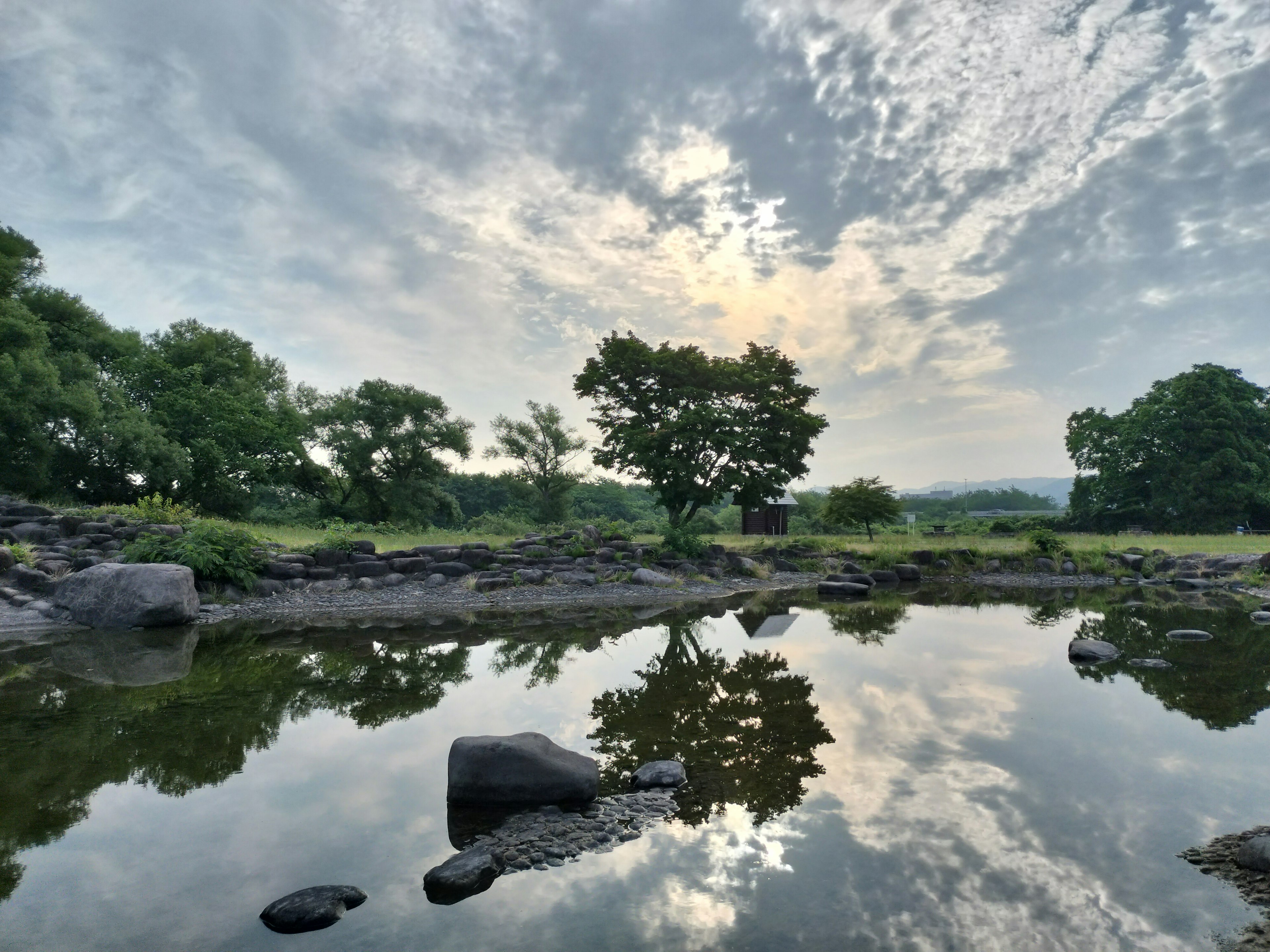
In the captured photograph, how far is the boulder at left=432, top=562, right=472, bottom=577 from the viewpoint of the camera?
15828 millimetres

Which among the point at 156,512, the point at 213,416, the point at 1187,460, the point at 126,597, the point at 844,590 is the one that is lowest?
the point at 844,590

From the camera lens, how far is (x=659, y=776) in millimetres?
4641

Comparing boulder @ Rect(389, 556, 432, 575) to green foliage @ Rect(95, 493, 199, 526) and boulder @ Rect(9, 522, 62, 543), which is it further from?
boulder @ Rect(9, 522, 62, 543)

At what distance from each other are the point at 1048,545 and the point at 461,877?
23384 millimetres

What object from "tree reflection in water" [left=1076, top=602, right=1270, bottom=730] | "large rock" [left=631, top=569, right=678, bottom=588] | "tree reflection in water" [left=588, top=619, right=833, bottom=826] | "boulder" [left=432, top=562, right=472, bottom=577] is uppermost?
"boulder" [left=432, top=562, right=472, bottom=577]

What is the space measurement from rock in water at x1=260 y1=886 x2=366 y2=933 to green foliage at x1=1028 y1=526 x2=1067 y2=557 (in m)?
23.4

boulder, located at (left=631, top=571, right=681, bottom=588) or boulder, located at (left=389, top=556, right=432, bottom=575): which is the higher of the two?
boulder, located at (left=389, top=556, right=432, bottom=575)

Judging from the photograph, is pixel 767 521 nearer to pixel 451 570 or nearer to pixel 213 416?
pixel 451 570

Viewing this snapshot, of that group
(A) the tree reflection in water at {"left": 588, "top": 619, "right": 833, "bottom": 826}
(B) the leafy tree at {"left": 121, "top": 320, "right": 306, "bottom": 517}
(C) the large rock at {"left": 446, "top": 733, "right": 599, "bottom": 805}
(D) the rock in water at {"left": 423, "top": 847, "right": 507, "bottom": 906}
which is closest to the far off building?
(B) the leafy tree at {"left": 121, "top": 320, "right": 306, "bottom": 517}

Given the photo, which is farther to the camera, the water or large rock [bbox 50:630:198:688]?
large rock [bbox 50:630:198:688]

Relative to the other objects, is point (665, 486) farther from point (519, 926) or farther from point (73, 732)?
point (519, 926)

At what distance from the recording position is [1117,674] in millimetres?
7660

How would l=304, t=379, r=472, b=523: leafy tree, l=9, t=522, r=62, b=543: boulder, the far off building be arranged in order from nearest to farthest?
l=9, t=522, r=62, b=543: boulder, l=304, t=379, r=472, b=523: leafy tree, the far off building

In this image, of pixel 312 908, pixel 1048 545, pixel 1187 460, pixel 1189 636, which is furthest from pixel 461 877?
pixel 1187 460
